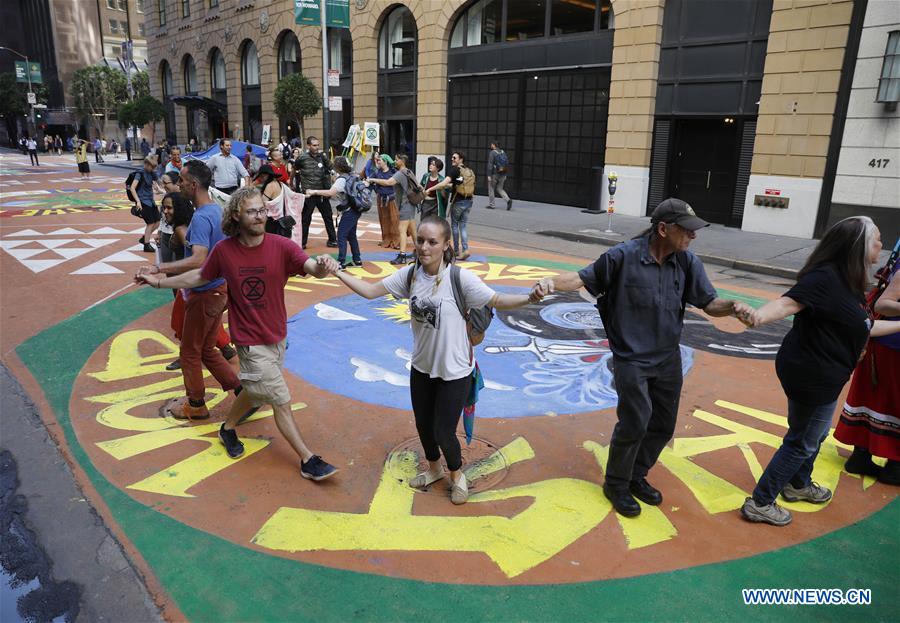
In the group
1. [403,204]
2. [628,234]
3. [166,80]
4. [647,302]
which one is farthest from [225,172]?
[166,80]

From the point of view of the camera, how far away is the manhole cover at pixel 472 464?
417 centimetres

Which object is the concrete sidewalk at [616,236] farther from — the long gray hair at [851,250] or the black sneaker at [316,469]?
the black sneaker at [316,469]

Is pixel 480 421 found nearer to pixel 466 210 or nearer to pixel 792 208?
pixel 466 210

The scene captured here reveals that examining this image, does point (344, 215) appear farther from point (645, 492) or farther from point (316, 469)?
point (645, 492)

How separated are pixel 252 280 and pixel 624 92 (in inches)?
617

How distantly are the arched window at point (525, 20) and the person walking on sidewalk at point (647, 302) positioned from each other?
1658 cm

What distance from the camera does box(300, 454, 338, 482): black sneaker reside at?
4.11m

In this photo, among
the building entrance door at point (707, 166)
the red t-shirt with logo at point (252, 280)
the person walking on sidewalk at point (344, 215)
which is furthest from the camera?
the building entrance door at point (707, 166)

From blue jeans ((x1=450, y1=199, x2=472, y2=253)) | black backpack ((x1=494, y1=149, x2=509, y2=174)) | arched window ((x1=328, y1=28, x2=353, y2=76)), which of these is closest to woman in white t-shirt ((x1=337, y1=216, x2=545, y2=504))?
blue jeans ((x1=450, y1=199, x2=472, y2=253))

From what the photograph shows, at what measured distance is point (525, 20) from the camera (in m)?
20.4

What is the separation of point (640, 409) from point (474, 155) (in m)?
19.8

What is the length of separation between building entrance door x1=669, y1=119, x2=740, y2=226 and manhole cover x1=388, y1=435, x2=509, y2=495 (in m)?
13.6

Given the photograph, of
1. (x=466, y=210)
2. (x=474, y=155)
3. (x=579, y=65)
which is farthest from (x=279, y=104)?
(x=466, y=210)

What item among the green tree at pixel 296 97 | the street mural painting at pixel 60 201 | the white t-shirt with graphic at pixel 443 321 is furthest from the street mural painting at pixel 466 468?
the green tree at pixel 296 97
